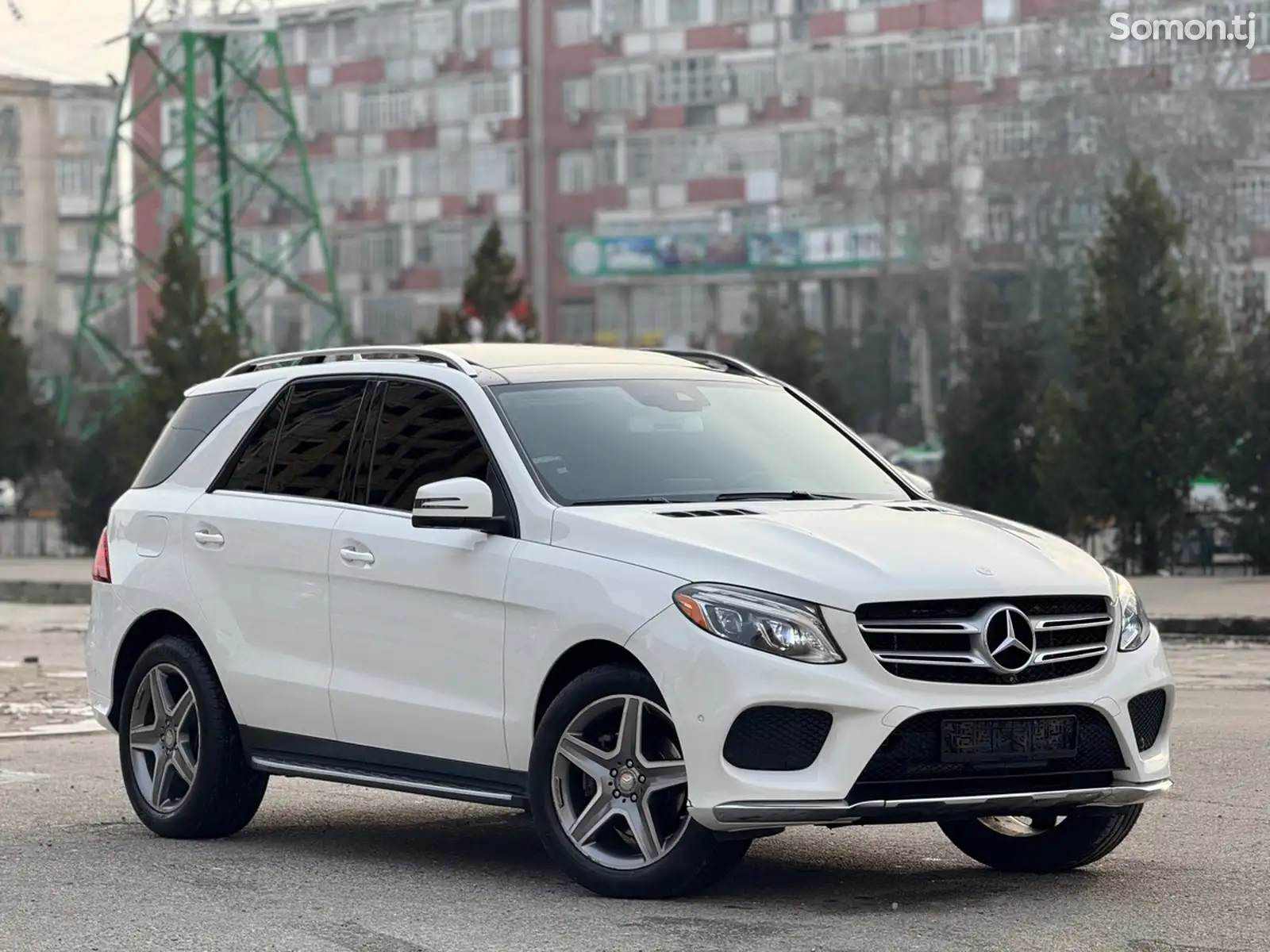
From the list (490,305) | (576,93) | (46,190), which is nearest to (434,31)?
(576,93)

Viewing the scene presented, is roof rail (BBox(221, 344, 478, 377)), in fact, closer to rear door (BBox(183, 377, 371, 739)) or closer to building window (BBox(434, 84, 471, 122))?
rear door (BBox(183, 377, 371, 739))

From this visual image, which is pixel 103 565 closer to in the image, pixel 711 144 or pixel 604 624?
pixel 604 624

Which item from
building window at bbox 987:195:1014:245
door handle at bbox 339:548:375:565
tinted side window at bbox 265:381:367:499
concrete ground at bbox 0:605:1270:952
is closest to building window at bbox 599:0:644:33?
building window at bbox 987:195:1014:245

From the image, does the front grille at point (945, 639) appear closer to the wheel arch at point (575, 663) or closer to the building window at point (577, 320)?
the wheel arch at point (575, 663)

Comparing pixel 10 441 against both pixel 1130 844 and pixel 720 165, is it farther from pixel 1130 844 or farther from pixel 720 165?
pixel 720 165

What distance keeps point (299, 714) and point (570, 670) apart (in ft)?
4.86

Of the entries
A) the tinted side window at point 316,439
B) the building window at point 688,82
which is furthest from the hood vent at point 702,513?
the building window at point 688,82

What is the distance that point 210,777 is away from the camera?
29.6ft

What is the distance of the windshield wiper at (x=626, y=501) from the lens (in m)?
7.87

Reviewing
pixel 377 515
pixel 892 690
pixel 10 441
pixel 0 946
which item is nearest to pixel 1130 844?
pixel 892 690

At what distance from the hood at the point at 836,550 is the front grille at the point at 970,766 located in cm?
35

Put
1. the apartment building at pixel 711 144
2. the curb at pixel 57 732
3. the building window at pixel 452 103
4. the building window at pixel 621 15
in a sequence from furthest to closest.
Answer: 1. the building window at pixel 452 103
2. the building window at pixel 621 15
3. the apartment building at pixel 711 144
4. the curb at pixel 57 732

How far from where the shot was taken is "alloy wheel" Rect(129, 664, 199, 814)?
9.22 meters

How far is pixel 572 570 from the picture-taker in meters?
7.54
